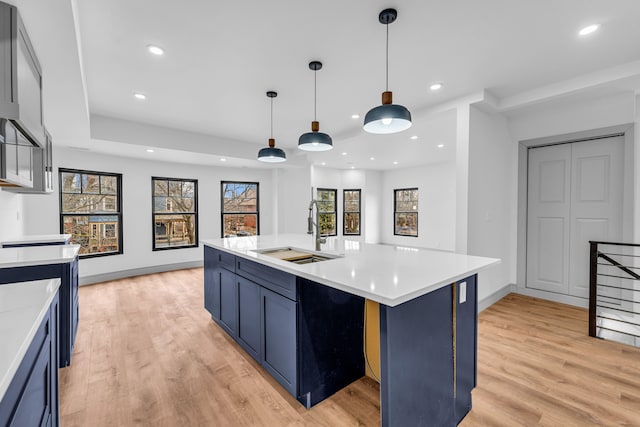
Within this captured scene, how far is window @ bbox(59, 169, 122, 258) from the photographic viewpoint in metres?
4.81

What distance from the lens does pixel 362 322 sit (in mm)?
2213

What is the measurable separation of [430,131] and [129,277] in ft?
19.7

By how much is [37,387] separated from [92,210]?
496cm

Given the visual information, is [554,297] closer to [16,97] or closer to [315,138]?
[315,138]

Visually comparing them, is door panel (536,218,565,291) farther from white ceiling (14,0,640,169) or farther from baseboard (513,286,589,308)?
white ceiling (14,0,640,169)

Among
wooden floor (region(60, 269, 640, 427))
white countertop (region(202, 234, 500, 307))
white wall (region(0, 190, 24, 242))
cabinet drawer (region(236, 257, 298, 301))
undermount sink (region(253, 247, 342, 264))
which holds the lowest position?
wooden floor (region(60, 269, 640, 427))

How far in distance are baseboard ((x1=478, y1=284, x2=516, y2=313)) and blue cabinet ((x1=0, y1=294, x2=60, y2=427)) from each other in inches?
154

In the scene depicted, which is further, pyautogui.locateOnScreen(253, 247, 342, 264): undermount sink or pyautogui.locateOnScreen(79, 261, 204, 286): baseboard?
pyautogui.locateOnScreen(79, 261, 204, 286): baseboard

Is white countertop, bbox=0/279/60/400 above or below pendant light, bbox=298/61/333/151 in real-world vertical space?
below

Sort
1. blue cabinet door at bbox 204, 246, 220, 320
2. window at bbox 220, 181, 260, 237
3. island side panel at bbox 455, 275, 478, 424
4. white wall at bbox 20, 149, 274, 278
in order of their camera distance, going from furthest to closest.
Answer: window at bbox 220, 181, 260, 237
white wall at bbox 20, 149, 274, 278
blue cabinet door at bbox 204, 246, 220, 320
island side panel at bbox 455, 275, 478, 424

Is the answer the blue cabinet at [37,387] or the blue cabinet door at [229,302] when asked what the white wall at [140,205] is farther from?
the blue cabinet at [37,387]

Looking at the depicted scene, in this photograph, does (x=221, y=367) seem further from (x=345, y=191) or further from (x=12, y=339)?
(x=345, y=191)

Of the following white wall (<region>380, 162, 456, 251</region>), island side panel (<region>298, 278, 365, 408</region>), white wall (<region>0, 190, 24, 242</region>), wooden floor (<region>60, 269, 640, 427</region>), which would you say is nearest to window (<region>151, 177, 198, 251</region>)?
white wall (<region>0, 190, 24, 242</region>)

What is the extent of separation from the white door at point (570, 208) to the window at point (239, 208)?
5.41 m
